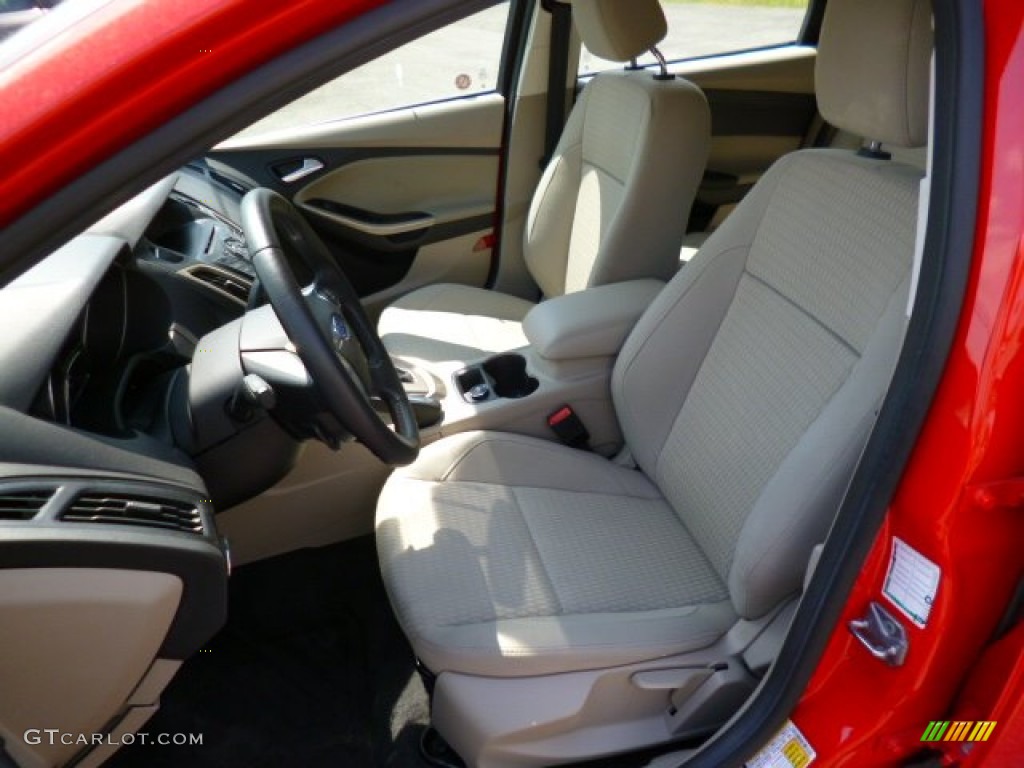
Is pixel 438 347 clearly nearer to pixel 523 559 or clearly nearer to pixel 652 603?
pixel 523 559

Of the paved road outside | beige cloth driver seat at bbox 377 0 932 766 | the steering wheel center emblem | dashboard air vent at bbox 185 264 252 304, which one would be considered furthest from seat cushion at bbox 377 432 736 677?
the paved road outside

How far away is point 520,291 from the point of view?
2.84m

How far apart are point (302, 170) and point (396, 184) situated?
28 cm

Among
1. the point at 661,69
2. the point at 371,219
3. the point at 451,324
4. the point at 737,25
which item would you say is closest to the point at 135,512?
the point at 451,324

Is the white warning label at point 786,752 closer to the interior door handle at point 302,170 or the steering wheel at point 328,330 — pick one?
the steering wheel at point 328,330

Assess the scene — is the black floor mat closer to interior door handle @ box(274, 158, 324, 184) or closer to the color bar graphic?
the color bar graphic

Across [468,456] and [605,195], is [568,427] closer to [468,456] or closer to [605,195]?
[468,456]

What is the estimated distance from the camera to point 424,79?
2.69 m

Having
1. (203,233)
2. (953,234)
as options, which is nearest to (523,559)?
(953,234)

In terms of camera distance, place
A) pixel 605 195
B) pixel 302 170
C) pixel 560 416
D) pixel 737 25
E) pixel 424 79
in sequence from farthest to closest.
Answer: pixel 737 25
pixel 424 79
pixel 302 170
pixel 605 195
pixel 560 416

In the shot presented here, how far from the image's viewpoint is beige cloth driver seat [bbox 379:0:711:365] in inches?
79.6

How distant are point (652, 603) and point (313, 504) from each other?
75cm

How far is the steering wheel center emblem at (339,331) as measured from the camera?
1392 millimetres

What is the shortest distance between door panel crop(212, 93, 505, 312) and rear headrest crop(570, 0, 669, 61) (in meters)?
0.81
